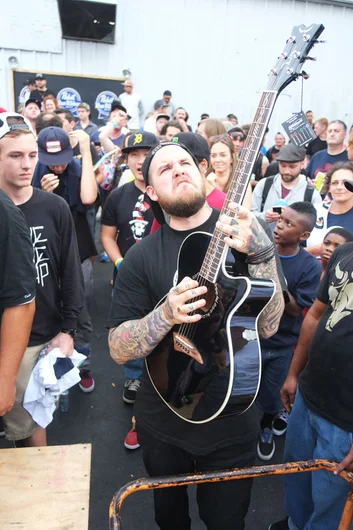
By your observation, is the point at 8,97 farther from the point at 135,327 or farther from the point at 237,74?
the point at 135,327

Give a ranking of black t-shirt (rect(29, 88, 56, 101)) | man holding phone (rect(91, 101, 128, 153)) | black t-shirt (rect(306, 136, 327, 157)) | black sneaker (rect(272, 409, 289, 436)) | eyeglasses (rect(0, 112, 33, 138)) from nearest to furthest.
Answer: eyeglasses (rect(0, 112, 33, 138)) → black sneaker (rect(272, 409, 289, 436)) → man holding phone (rect(91, 101, 128, 153)) → black t-shirt (rect(306, 136, 327, 157)) → black t-shirt (rect(29, 88, 56, 101))

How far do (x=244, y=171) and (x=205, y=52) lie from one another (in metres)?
11.4

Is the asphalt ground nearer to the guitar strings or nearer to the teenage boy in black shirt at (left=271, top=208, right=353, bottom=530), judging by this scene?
the teenage boy in black shirt at (left=271, top=208, right=353, bottom=530)

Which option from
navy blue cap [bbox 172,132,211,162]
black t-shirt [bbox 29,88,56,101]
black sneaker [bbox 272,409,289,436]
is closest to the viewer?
navy blue cap [bbox 172,132,211,162]

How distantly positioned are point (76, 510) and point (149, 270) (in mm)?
946

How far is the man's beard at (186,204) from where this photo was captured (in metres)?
1.76

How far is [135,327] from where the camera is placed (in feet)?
5.74

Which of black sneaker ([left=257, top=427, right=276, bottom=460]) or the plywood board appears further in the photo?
black sneaker ([left=257, top=427, right=276, bottom=460])

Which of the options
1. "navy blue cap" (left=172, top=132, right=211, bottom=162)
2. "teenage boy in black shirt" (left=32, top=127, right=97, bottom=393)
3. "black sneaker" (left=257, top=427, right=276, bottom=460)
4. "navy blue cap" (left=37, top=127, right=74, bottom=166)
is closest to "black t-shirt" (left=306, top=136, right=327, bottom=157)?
"teenage boy in black shirt" (left=32, top=127, right=97, bottom=393)

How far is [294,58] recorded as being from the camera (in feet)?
5.16

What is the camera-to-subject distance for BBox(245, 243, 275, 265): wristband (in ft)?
5.24

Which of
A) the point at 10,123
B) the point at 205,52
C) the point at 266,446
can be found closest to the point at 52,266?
the point at 10,123

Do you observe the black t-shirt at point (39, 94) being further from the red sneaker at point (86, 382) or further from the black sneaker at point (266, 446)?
the black sneaker at point (266, 446)

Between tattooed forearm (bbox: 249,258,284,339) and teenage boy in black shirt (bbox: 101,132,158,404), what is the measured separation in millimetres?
1876
